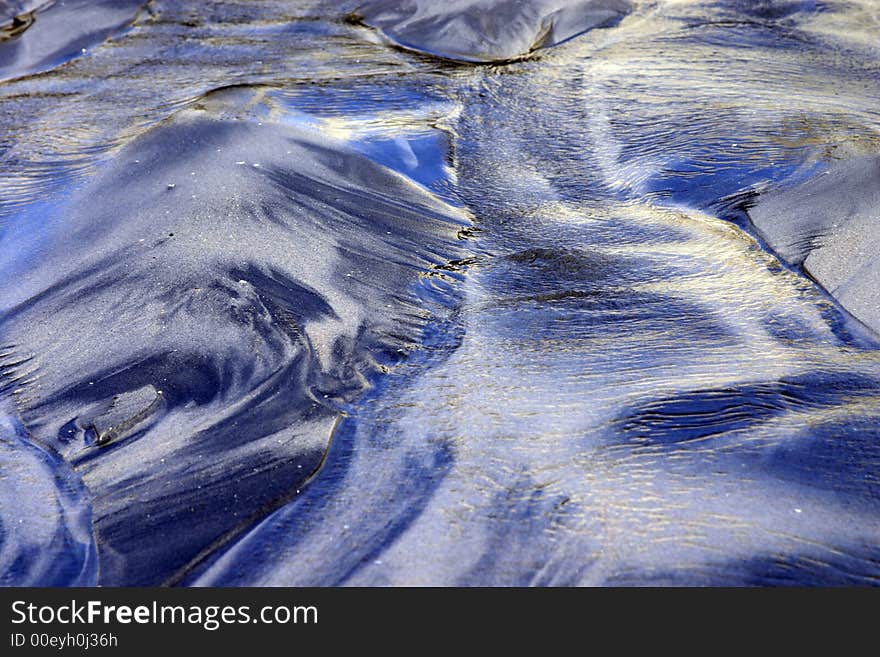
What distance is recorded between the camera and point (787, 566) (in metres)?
1.97

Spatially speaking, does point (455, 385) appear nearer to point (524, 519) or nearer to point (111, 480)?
point (524, 519)

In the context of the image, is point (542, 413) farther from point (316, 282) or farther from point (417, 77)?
point (417, 77)

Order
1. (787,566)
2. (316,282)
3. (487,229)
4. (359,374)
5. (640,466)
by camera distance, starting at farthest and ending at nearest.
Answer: (487,229) → (316,282) → (359,374) → (640,466) → (787,566)

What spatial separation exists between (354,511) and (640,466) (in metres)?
0.75

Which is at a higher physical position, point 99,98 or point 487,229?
point 99,98

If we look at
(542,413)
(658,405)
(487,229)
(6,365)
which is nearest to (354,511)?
(542,413)

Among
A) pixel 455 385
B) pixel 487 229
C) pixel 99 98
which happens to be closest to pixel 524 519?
pixel 455 385

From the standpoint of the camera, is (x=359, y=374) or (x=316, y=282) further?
(x=316, y=282)

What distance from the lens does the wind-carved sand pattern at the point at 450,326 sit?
6.91ft

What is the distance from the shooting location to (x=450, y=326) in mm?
2838

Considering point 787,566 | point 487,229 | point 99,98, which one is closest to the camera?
point 787,566

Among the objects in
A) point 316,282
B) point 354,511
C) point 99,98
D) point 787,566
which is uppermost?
point 99,98

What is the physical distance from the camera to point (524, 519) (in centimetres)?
211

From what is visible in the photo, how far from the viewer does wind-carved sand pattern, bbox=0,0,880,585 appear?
211 cm
